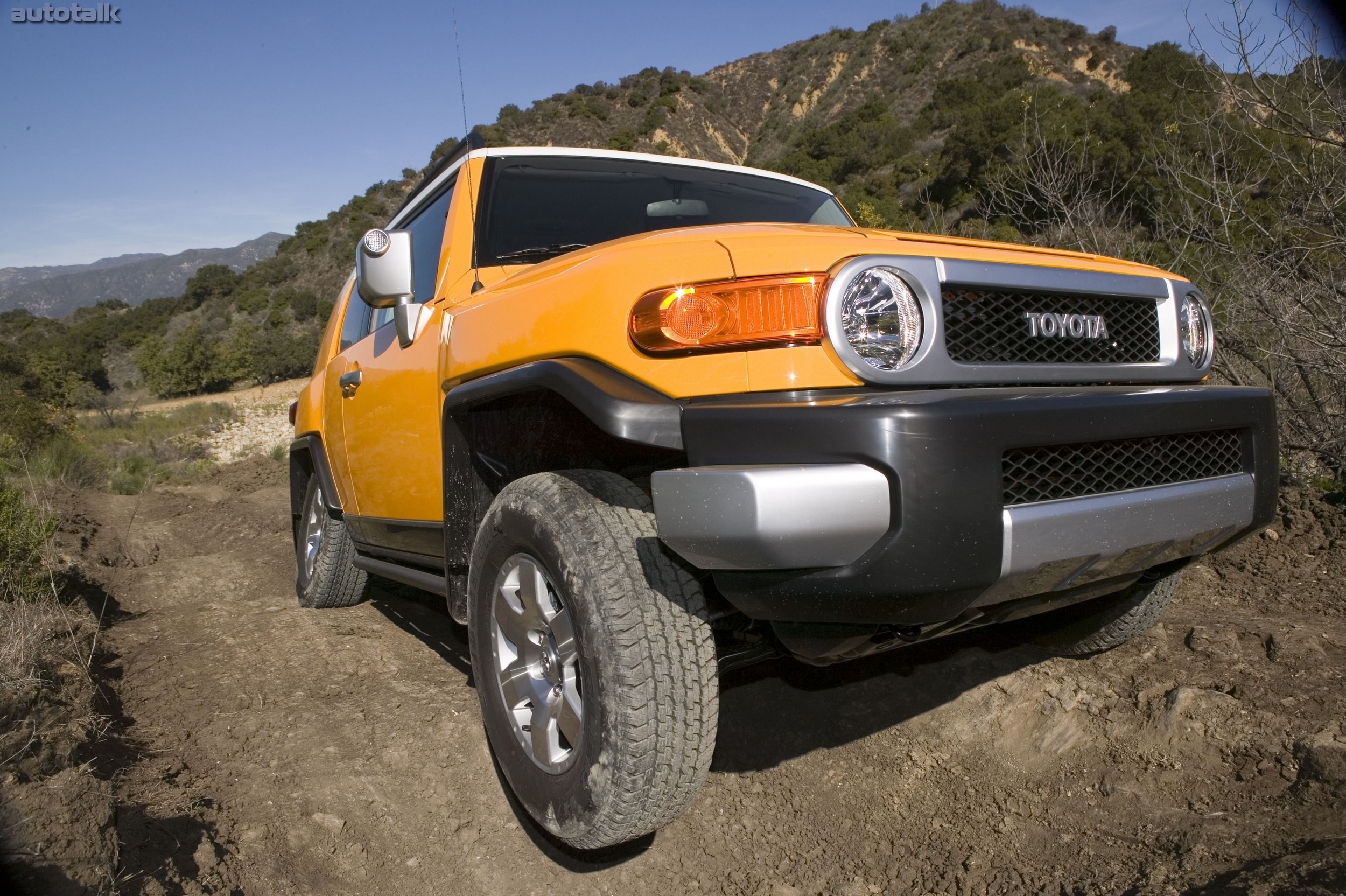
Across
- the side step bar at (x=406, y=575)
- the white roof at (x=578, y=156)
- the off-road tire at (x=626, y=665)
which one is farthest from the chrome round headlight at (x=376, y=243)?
the off-road tire at (x=626, y=665)

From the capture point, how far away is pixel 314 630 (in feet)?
13.7

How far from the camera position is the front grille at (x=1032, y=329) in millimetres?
1902

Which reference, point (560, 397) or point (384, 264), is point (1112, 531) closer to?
point (560, 397)

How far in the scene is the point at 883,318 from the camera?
1.81 metres

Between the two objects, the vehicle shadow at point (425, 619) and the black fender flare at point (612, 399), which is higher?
the black fender flare at point (612, 399)

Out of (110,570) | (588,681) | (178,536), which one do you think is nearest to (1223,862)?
(588,681)

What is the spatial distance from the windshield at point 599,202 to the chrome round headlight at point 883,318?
1292 millimetres

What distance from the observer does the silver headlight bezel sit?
1752 millimetres

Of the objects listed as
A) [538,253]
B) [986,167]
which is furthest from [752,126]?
[538,253]

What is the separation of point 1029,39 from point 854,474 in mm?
37607

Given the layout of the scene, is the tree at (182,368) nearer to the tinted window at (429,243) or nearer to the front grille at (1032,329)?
the tinted window at (429,243)

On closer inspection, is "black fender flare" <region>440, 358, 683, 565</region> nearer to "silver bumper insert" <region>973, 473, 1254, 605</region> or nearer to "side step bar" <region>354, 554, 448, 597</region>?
"side step bar" <region>354, 554, 448, 597</region>

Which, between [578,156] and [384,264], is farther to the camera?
[578,156]

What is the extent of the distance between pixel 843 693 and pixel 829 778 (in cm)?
47
